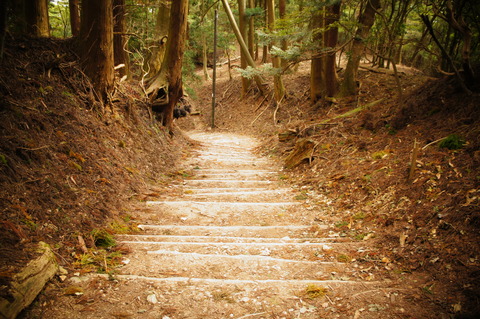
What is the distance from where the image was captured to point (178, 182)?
6754mm

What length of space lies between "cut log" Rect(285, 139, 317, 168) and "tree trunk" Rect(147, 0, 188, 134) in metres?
4.36

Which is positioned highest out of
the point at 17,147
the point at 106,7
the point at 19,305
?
the point at 106,7

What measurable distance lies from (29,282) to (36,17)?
289 inches

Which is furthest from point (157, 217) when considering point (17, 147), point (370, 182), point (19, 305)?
point (370, 182)

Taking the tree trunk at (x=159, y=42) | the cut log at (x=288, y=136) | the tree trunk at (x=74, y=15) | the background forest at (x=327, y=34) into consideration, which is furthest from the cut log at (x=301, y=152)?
the tree trunk at (x=74, y=15)

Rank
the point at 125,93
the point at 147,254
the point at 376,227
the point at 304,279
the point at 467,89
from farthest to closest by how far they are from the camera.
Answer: the point at 125,93
the point at 467,89
the point at 376,227
the point at 147,254
the point at 304,279

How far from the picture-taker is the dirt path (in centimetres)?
238

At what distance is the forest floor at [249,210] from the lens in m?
2.45

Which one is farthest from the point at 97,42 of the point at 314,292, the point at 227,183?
the point at 314,292

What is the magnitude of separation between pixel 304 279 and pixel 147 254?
5.61 feet

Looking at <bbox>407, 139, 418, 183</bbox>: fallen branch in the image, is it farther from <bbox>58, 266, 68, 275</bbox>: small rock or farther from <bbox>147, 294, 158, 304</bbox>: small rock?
<bbox>58, 266, 68, 275</bbox>: small rock

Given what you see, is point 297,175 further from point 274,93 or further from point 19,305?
point 274,93

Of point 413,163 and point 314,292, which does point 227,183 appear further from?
point 314,292

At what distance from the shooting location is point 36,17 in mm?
7031
